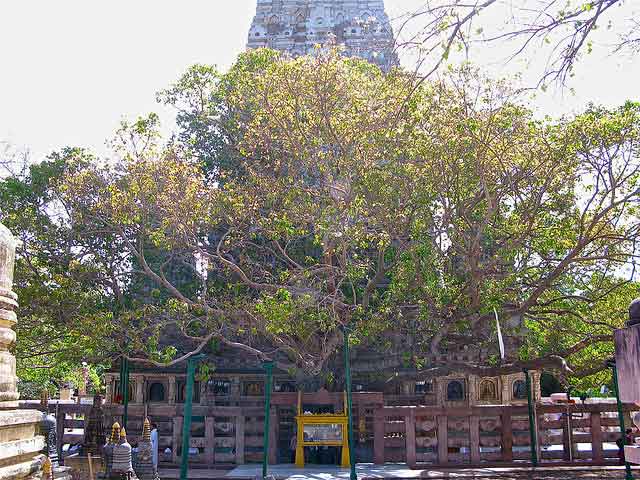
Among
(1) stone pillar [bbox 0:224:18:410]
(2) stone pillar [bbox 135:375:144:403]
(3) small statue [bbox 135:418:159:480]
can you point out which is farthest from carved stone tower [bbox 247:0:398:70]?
(1) stone pillar [bbox 0:224:18:410]

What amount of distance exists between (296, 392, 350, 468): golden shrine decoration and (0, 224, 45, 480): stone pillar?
10.2m

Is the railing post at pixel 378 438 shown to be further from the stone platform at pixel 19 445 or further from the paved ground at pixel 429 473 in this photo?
the stone platform at pixel 19 445

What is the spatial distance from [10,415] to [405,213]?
36.5ft

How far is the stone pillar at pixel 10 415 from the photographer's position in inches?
226

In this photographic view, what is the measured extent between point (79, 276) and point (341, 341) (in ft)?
22.5

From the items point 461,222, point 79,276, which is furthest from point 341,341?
point 79,276

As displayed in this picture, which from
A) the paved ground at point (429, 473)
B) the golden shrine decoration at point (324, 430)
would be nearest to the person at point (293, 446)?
the golden shrine decoration at point (324, 430)

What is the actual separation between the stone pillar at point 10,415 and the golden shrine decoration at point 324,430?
10.2 meters

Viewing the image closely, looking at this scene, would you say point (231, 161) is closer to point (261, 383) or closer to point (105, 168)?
point (105, 168)

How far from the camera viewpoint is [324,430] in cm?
1612

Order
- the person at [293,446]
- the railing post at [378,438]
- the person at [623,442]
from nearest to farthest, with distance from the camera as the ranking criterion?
the person at [623,442], the railing post at [378,438], the person at [293,446]

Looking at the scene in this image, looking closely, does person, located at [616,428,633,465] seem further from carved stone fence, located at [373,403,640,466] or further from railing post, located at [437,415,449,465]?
railing post, located at [437,415,449,465]

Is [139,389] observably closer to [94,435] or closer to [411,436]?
[94,435]

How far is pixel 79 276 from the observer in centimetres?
1878
